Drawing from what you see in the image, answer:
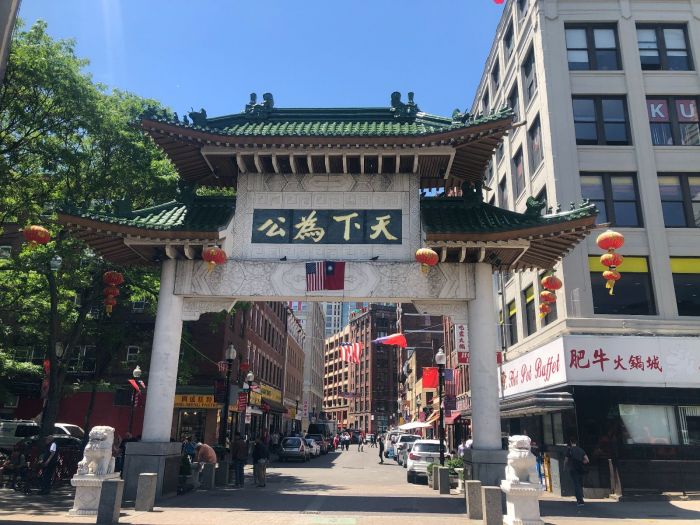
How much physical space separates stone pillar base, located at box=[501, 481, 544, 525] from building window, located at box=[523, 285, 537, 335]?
14.7 m

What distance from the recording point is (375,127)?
16172mm

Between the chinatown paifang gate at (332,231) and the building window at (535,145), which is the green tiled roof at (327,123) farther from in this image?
the building window at (535,145)

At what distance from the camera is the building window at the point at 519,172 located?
2696 centimetres

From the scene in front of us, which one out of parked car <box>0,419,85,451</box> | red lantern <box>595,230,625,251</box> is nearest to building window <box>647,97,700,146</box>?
red lantern <box>595,230,625,251</box>

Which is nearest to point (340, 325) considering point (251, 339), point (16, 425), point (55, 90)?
point (251, 339)

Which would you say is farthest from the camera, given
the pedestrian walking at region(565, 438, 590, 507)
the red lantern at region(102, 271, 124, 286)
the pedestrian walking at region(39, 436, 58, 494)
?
the pedestrian walking at region(39, 436, 58, 494)

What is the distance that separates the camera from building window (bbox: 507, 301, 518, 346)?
27453mm

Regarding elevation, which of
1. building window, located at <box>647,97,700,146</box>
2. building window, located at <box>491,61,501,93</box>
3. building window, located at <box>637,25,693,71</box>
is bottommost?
building window, located at <box>647,97,700,146</box>

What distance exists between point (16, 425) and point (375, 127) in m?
27.6

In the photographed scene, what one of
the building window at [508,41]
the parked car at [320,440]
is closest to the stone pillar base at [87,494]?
the building window at [508,41]

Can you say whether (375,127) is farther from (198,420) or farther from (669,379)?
(198,420)

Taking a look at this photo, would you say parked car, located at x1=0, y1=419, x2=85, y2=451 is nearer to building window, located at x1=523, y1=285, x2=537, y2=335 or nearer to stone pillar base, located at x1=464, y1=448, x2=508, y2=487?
stone pillar base, located at x1=464, y1=448, x2=508, y2=487

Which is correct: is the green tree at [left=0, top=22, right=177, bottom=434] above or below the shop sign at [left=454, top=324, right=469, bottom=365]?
above

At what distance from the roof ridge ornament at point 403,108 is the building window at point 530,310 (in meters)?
11.6
